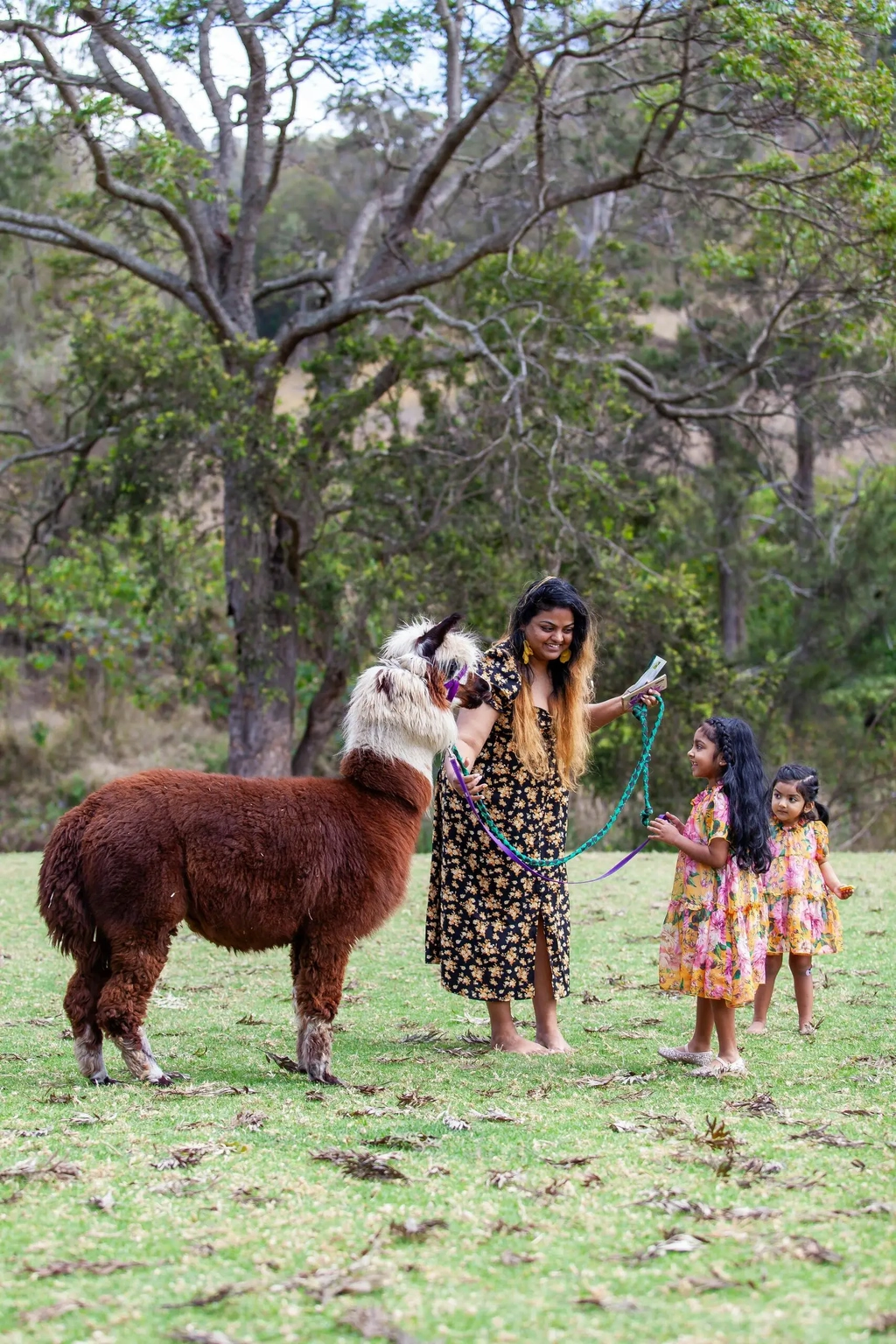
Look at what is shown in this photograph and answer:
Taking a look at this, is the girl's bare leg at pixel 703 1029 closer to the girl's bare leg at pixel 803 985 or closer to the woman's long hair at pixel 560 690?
the girl's bare leg at pixel 803 985

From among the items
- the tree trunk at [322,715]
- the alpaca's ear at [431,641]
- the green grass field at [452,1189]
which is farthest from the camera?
the tree trunk at [322,715]

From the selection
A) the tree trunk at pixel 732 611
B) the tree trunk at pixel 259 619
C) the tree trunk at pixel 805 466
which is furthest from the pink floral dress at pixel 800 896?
the tree trunk at pixel 732 611

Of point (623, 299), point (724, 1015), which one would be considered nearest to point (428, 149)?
point (623, 299)

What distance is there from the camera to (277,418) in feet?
48.9

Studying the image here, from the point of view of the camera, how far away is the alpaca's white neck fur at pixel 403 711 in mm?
5566

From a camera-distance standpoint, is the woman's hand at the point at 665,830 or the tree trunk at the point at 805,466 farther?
the tree trunk at the point at 805,466

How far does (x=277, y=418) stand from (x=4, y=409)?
12.0 metres

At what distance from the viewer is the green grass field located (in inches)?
114

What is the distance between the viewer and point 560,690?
19.8 feet

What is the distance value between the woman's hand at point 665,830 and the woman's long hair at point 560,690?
24.1 inches

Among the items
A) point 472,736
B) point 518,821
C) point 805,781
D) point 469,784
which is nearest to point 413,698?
point 472,736

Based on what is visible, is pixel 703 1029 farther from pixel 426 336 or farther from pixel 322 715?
pixel 322 715

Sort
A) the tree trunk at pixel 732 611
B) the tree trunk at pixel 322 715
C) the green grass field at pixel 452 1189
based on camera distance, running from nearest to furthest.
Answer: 1. the green grass field at pixel 452 1189
2. the tree trunk at pixel 322 715
3. the tree trunk at pixel 732 611

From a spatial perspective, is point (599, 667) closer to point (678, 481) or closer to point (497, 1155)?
point (678, 481)
